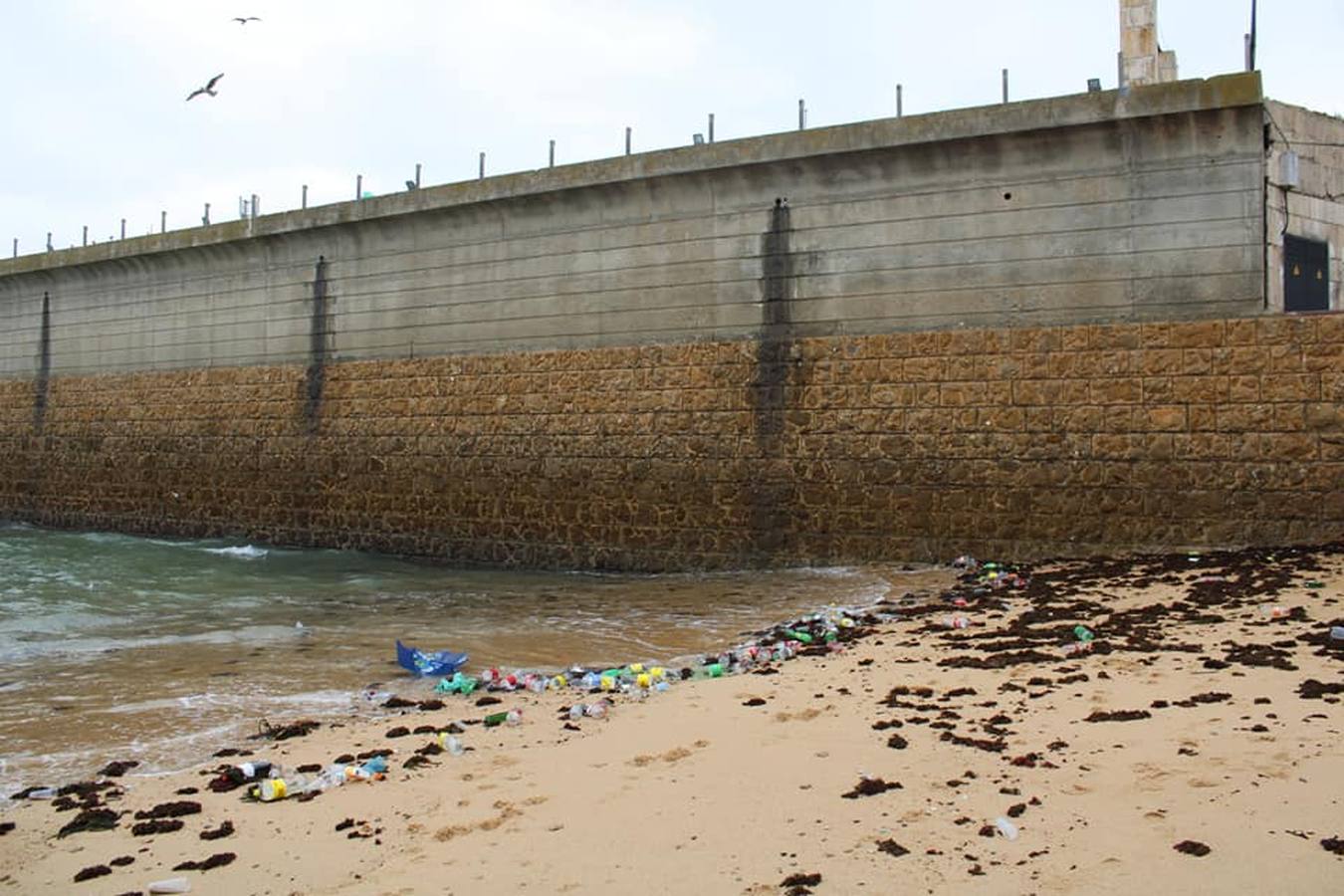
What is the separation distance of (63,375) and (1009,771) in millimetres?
20729

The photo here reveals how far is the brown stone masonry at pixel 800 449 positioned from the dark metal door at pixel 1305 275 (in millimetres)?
599

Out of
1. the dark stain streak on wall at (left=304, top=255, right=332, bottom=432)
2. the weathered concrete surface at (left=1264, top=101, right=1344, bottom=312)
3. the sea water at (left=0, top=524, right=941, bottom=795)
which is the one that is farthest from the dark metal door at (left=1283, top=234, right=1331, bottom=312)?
the dark stain streak on wall at (left=304, top=255, right=332, bottom=432)

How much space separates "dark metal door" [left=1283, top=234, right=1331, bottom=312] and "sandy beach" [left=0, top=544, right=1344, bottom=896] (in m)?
4.65

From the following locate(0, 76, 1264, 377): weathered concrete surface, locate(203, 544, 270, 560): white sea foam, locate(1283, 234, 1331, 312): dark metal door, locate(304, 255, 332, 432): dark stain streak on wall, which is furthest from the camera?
locate(304, 255, 332, 432): dark stain streak on wall

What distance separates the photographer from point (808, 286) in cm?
1188

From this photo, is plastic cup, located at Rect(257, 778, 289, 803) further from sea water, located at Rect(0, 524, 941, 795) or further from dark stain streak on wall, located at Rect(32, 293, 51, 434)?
dark stain streak on wall, located at Rect(32, 293, 51, 434)

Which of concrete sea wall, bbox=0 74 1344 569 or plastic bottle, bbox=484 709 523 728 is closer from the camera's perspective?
plastic bottle, bbox=484 709 523 728

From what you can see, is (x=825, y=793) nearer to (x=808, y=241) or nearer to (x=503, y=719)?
(x=503, y=719)

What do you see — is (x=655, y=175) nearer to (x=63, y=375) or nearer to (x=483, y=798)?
(x=483, y=798)

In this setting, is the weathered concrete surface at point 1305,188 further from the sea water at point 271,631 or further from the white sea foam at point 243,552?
the white sea foam at point 243,552

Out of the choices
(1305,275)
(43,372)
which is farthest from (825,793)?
(43,372)

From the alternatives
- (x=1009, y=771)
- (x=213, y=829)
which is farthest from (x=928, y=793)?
(x=213, y=829)

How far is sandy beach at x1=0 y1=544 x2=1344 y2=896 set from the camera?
3.25 metres

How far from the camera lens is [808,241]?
11.9 metres
